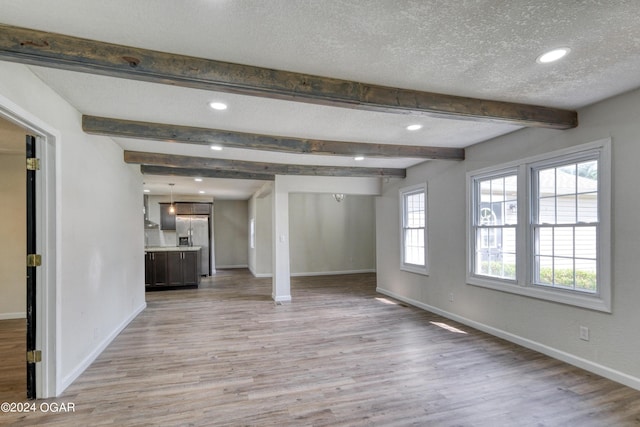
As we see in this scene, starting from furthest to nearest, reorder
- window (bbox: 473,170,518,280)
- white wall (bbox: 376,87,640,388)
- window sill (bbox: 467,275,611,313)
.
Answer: window (bbox: 473,170,518,280), window sill (bbox: 467,275,611,313), white wall (bbox: 376,87,640,388)

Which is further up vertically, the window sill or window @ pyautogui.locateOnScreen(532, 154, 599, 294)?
window @ pyautogui.locateOnScreen(532, 154, 599, 294)

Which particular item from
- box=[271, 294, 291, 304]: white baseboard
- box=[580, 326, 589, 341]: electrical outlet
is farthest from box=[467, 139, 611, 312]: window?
box=[271, 294, 291, 304]: white baseboard

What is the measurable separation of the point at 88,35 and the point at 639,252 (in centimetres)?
446

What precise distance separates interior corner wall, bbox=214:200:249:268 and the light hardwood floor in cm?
664

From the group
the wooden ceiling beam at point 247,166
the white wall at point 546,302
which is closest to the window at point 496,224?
the white wall at point 546,302

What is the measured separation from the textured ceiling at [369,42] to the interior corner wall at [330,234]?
23.1 ft

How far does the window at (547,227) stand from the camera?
3074 mm

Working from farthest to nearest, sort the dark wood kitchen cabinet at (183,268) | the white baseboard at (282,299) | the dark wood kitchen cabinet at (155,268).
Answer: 1. the dark wood kitchen cabinet at (183,268)
2. the dark wood kitchen cabinet at (155,268)
3. the white baseboard at (282,299)

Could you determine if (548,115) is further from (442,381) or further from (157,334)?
(157,334)

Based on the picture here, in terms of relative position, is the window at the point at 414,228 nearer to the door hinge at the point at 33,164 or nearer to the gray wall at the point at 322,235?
the gray wall at the point at 322,235

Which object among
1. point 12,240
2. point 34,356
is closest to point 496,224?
point 34,356

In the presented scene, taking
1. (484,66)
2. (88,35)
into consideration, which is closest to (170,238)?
(88,35)

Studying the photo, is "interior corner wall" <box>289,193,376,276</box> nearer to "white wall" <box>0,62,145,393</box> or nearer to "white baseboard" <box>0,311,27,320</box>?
"white wall" <box>0,62,145,393</box>

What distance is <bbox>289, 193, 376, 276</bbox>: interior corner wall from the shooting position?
393 inches
